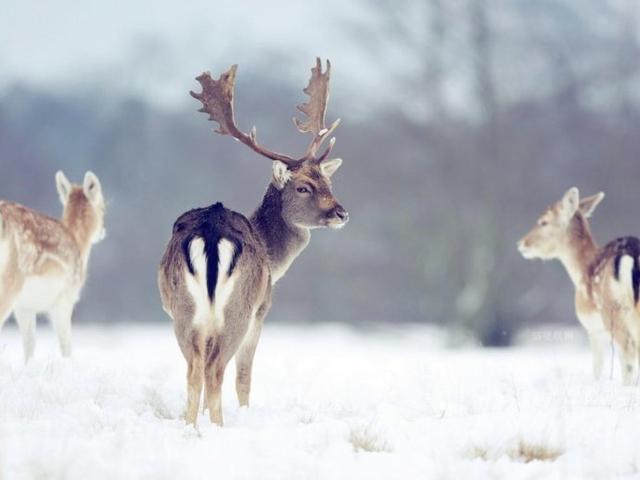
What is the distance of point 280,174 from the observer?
26.4 ft

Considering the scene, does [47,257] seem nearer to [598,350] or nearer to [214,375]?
[214,375]

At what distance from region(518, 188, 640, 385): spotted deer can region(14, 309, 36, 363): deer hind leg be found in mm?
4832

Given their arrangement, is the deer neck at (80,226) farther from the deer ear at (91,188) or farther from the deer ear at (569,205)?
the deer ear at (569,205)

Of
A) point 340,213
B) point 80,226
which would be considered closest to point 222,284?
point 340,213

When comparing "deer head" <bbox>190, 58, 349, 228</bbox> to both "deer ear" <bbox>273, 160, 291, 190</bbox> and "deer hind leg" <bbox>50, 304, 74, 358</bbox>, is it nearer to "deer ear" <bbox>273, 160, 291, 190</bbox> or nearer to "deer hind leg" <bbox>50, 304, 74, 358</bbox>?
"deer ear" <bbox>273, 160, 291, 190</bbox>

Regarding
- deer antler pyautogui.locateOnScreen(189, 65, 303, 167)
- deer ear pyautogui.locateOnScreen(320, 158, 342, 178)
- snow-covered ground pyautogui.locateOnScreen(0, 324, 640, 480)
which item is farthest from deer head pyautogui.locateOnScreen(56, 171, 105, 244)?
deer ear pyautogui.locateOnScreen(320, 158, 342, 178)

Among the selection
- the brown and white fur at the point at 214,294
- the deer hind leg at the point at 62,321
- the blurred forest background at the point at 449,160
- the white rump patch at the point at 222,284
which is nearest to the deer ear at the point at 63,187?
the deer hind leg at the point at 62,321

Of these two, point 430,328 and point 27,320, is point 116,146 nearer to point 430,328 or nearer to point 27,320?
point 430,328

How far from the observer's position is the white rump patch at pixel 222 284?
20.4 ft

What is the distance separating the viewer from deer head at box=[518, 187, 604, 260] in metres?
11.2

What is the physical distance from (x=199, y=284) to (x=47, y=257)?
424cm

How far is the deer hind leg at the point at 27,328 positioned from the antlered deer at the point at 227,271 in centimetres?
301

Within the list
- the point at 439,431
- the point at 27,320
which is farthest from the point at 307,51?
the point at 439,431

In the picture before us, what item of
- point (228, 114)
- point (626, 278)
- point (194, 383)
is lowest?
point (194, 383)
